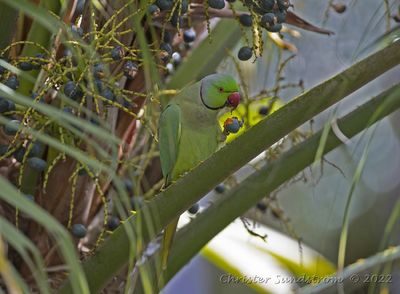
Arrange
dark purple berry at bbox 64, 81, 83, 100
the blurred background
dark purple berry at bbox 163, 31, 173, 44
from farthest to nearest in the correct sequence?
1. the blurred background
2. dark purple berry at bbox 163, 31, 173, 44
3. dark purple berry at bbox 64, 81, 83, 100

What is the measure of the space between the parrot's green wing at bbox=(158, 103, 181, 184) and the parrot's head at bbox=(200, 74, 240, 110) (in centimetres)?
6

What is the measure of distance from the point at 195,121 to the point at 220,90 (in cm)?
8

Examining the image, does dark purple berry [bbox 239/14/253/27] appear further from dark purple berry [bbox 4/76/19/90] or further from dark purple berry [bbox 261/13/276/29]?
dark purple berry [bbox 4/76/19/90]

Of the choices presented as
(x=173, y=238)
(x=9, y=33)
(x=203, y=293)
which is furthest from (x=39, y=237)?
(x=203, y=293)

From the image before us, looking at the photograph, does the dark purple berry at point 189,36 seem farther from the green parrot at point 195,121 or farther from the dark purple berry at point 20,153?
the dark purple berry at point 20,153

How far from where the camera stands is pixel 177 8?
1.24 meters

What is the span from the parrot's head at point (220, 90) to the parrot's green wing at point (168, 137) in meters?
0.06

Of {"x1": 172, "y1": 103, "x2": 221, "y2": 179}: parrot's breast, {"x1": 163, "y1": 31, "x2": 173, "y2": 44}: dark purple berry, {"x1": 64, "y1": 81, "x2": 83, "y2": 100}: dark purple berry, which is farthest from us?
{"x1": 172, "y1": 103, "x2": 221, "y2": 179}: parrot's breast

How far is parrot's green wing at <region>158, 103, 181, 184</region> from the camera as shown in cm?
147

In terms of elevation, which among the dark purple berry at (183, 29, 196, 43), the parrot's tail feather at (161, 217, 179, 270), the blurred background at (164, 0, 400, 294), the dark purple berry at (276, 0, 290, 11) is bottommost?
the parrot's tail feather at (161, 217, 179, 270)

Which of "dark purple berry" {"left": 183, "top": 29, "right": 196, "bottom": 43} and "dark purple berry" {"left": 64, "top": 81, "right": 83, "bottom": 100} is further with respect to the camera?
"dark purple berry" {"left": 183, "top": 29, "right": 196, "bottom": 43}

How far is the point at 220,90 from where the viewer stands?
1560 mm

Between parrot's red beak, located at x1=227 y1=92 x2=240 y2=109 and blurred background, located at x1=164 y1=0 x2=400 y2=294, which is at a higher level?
blurred background, located at x1=164 y1=0 x2=400 y2=294

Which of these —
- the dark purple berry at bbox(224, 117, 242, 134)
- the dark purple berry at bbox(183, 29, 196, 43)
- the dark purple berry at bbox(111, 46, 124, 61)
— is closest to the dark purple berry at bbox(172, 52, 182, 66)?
the dark purple berry at bbox(183, 29, 196, 43)
